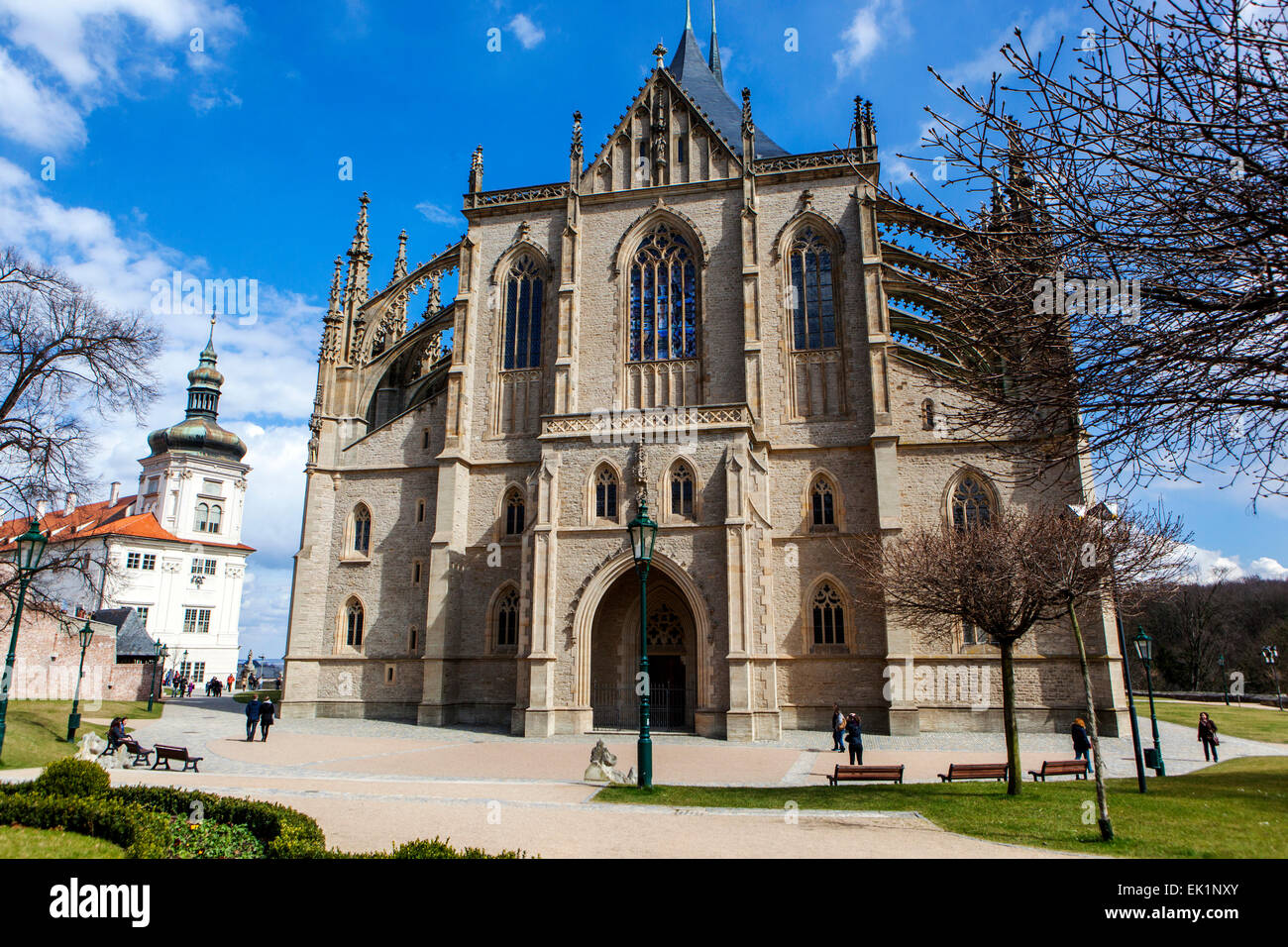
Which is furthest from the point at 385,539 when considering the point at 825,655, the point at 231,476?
the point at 231,476

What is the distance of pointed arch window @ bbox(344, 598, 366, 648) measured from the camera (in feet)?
101

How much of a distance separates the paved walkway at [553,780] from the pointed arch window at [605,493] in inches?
288

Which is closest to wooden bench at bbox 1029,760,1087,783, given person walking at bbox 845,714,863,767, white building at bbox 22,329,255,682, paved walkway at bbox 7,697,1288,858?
paved walkway at bbox 7,697,1288,858

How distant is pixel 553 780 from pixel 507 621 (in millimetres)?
14229

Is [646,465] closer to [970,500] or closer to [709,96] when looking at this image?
[970,500]

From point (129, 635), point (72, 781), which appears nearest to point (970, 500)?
point (72, 781)

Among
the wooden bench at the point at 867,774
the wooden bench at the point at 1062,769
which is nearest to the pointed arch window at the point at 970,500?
the wooden bench at the point at 1062,769

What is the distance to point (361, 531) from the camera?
32.0 metres

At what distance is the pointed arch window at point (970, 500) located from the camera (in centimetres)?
2675

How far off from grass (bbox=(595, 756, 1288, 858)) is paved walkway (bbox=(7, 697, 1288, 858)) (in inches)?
22.8

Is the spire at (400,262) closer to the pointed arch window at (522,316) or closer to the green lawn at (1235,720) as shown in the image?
the pointed arch window at (522,316)

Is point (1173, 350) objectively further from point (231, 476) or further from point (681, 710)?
point (231, 476)
